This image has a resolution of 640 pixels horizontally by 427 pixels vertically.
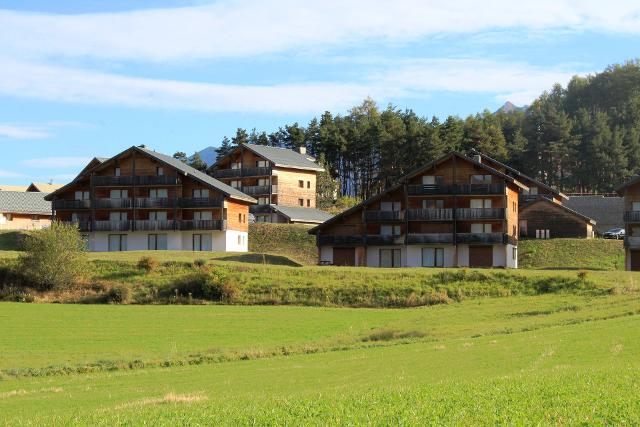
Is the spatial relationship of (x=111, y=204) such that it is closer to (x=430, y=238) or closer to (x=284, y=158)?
(x=284, y=158)

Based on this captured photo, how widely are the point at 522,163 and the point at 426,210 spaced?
54.5 metres

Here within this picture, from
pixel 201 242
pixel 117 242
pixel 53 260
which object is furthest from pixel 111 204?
pixel 53 260

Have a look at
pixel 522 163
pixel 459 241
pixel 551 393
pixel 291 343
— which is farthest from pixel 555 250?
pixel 551 393

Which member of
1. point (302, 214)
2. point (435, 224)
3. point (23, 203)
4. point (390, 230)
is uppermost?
point (23, 203)

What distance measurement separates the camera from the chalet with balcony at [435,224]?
92438 millimetres

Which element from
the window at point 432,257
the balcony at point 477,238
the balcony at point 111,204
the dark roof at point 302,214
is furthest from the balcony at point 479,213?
the balcony at point 111,204

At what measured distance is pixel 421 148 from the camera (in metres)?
132

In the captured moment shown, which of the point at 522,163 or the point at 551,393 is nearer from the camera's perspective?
the point at 551,393

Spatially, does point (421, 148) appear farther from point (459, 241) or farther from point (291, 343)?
point (291, 343)

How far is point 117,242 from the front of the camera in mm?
102938

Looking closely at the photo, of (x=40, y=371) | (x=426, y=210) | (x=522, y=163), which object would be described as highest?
(x=522, y=163)

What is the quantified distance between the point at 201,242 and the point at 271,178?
23245 millimetres

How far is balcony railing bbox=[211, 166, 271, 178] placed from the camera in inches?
4806

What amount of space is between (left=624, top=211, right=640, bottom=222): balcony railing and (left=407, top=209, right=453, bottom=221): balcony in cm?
1594
